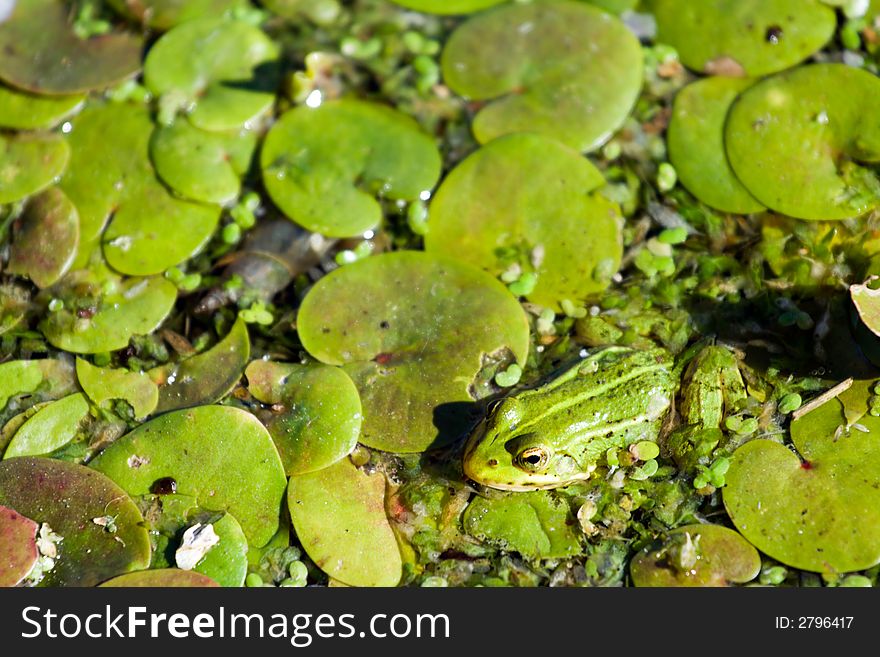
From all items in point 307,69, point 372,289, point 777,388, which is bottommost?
point 777,388

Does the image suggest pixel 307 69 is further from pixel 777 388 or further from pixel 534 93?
pixel 777 388

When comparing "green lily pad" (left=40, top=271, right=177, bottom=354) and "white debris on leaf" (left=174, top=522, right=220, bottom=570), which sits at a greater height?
"green lily pad" (left=40, top=271, right=177, bottom=354)

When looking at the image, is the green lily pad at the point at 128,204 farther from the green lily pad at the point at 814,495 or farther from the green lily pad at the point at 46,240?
the green lily pad at the point at 814,495

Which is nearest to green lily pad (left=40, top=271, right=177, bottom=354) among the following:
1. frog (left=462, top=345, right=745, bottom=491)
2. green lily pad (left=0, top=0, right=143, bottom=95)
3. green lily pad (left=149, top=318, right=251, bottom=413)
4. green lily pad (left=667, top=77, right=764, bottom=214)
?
green lily pad (left=149, top=318, right=251, bottom=413)

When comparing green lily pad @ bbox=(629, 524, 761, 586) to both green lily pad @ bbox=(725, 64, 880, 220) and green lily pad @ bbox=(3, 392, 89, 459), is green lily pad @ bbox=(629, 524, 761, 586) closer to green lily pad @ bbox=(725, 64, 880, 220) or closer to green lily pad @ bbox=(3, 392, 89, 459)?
green lily pad @ bbox=(725, 64, 880, 220)

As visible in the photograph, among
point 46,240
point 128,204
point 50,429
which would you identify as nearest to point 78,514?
point 50,429

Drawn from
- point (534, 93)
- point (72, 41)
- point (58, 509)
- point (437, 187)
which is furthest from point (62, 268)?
point (534, 93)
